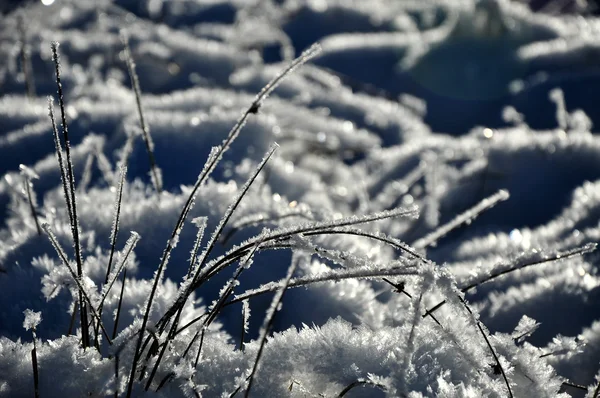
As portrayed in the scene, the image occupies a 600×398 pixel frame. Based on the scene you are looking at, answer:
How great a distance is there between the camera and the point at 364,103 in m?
A: 3.57

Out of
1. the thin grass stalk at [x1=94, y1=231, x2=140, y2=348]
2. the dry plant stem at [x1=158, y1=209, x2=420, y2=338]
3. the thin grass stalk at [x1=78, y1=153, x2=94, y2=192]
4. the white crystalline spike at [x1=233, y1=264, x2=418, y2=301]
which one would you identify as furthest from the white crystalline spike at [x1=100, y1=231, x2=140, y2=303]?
the thin grass stalk at [x1=78, y1=153, x2=94, y2=192]

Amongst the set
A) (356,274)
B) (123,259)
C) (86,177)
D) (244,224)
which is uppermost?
(86,177)

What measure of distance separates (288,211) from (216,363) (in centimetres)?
61

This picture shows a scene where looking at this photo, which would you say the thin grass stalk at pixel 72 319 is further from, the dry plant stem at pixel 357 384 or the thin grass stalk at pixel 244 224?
the dry plant stem at pixel 357 384

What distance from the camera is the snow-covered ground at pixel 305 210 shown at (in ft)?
3.67

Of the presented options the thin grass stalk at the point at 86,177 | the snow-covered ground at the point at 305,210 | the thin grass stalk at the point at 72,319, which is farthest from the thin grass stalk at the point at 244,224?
the thin grass stalk at the point at 86,177

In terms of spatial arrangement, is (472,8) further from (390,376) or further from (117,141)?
(390,376)

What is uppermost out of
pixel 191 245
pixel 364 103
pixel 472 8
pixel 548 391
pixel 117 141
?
Answer: pixel 472 8

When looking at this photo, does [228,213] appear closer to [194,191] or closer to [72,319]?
[194,191]

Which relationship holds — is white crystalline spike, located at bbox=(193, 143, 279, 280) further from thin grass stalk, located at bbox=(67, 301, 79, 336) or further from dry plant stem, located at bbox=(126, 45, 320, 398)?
thin grass stalk, located at bbox=(67, 301, 79, 336)

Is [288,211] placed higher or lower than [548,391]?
higher

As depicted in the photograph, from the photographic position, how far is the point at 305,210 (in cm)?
165

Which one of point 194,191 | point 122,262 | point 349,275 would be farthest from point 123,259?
point 349,275

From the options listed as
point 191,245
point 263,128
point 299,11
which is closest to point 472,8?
point 299,11
